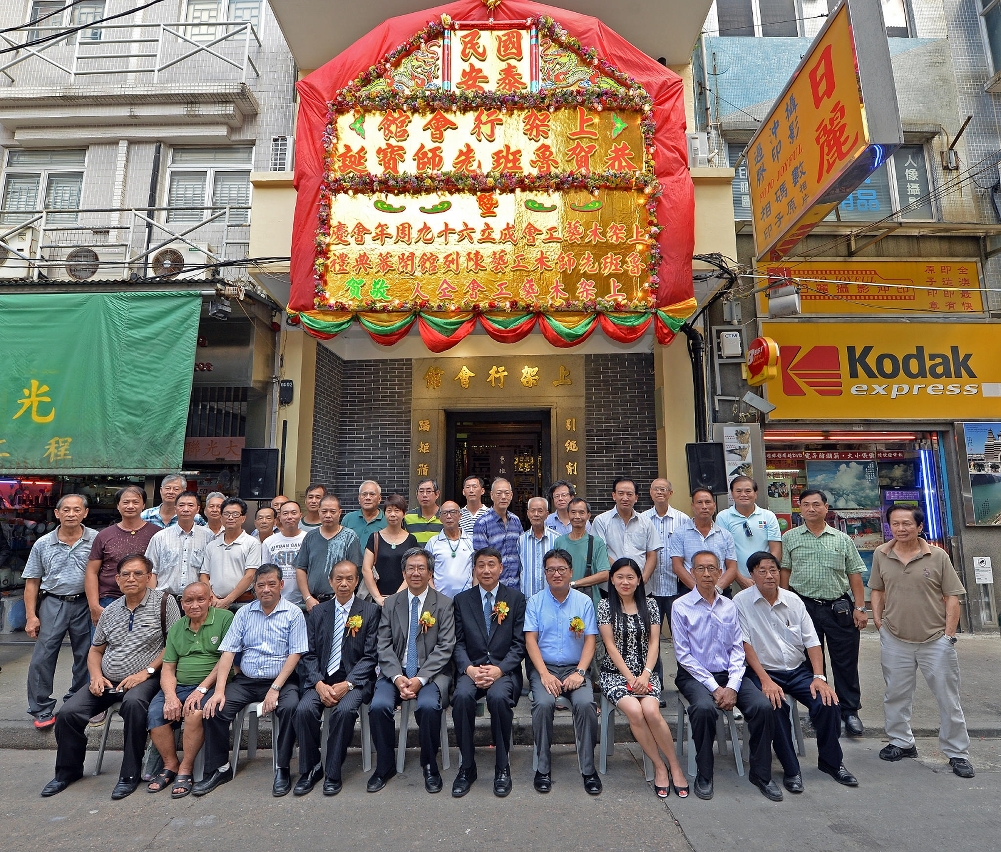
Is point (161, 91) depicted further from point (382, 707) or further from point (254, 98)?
point (382, 707)

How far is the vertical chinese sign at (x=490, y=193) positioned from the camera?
692 cm

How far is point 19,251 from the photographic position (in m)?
8.77

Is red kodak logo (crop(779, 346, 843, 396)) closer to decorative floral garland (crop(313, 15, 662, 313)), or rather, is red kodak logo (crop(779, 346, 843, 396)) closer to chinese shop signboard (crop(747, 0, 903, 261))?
chinese shop signboard (crop(747, 0, 903, 261))

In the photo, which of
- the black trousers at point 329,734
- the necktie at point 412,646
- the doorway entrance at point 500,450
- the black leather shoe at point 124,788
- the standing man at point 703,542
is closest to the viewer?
the black leather shoe at point 124,788

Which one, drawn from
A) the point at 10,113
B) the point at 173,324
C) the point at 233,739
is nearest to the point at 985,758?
the point at 233,739

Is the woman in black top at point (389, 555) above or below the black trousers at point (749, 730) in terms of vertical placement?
above

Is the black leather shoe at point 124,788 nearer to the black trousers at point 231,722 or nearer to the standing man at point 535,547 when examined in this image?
the black trousers at point 231,722

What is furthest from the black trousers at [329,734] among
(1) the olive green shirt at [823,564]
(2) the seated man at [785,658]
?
(1) the olive green shirt at [823,564]

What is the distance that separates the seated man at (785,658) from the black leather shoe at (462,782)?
6.71ft

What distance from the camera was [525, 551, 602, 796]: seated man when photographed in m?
4.17

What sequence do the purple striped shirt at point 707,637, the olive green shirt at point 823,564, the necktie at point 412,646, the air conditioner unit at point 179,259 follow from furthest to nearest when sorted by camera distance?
the air conditioner unit at point 179,259 < the olive green shirt at point 823,564 < the necktie at point 412,646 < the purple striped shirt at point 707,637

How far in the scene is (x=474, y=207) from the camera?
7.08m

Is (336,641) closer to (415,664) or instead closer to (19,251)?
(415,664)

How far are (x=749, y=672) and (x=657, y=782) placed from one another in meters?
1.06
